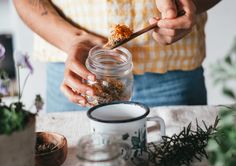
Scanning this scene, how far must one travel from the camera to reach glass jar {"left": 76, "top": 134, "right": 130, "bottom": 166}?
18.8 inches

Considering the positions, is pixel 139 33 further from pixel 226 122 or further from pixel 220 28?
pixel 220 28

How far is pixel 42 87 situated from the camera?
5.26ft

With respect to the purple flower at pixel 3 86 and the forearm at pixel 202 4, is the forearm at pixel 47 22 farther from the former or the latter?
the purple flower at pixel 3 86

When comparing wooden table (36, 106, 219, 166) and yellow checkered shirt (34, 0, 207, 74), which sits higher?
yellow checkered shirt (34, 0, 207, 74)

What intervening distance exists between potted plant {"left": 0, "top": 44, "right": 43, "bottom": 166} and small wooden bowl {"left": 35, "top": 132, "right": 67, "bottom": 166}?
48mm

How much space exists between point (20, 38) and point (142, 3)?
80 cm

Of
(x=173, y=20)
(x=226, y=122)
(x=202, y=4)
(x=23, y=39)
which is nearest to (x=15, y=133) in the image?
(x=226, y=122)

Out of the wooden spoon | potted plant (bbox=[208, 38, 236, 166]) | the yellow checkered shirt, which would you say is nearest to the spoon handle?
the wooden spoon

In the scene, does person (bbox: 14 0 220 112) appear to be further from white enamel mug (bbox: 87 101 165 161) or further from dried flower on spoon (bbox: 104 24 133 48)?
white enamel mug (bbox: 87 101 165 161)

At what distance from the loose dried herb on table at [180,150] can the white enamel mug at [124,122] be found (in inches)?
0.9

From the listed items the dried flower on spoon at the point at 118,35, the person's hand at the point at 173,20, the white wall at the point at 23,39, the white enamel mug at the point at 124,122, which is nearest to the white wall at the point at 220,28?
the white wall at the point at 23,39

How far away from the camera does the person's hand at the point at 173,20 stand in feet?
2.54

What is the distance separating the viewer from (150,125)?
0.75 meters

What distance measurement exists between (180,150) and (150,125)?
0.16 metres
